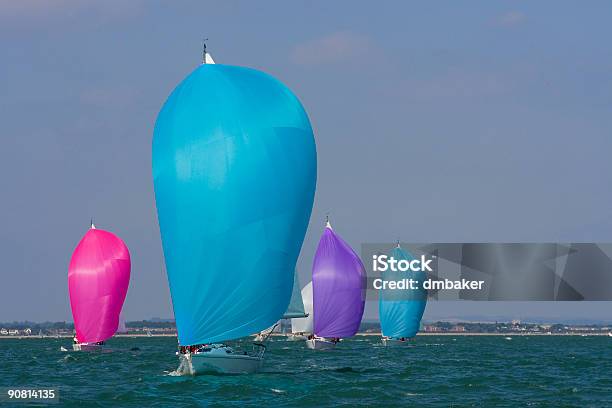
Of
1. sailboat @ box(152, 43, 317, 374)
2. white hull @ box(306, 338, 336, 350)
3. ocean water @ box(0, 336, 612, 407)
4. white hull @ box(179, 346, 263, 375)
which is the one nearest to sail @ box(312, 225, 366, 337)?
white hull @ box(306, 338, 336, 350)

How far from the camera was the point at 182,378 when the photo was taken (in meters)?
42.2

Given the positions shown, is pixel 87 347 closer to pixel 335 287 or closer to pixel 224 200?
pixel 335 287

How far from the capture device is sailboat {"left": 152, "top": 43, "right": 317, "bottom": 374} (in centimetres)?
3950

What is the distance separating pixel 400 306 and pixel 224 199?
59.1 m

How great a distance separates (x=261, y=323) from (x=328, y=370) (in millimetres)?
13590

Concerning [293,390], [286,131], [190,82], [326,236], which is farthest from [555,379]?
[326,236]

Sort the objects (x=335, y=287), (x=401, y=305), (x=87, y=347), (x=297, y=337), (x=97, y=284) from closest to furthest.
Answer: (x=97, y=284) < (x=87, y=347) < (x=335, y=287) < (x=401, y=305) < (x=297, y=337)

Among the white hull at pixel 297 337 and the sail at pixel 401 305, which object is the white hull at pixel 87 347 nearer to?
the sail at pixel 401 305

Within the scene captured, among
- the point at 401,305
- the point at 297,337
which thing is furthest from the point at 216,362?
the point at 297,337

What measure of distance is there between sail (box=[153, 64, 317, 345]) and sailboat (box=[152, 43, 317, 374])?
4cm

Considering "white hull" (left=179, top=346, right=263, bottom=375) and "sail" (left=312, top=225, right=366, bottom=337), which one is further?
A: "sail" (left=312, top=225, right=366, bottom=337)

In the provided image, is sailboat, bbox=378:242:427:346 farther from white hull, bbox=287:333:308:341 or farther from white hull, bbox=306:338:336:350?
white hull, bbox=287:333:308:341

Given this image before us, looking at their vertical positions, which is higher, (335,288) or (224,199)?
(224,199)

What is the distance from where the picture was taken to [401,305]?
316ft
